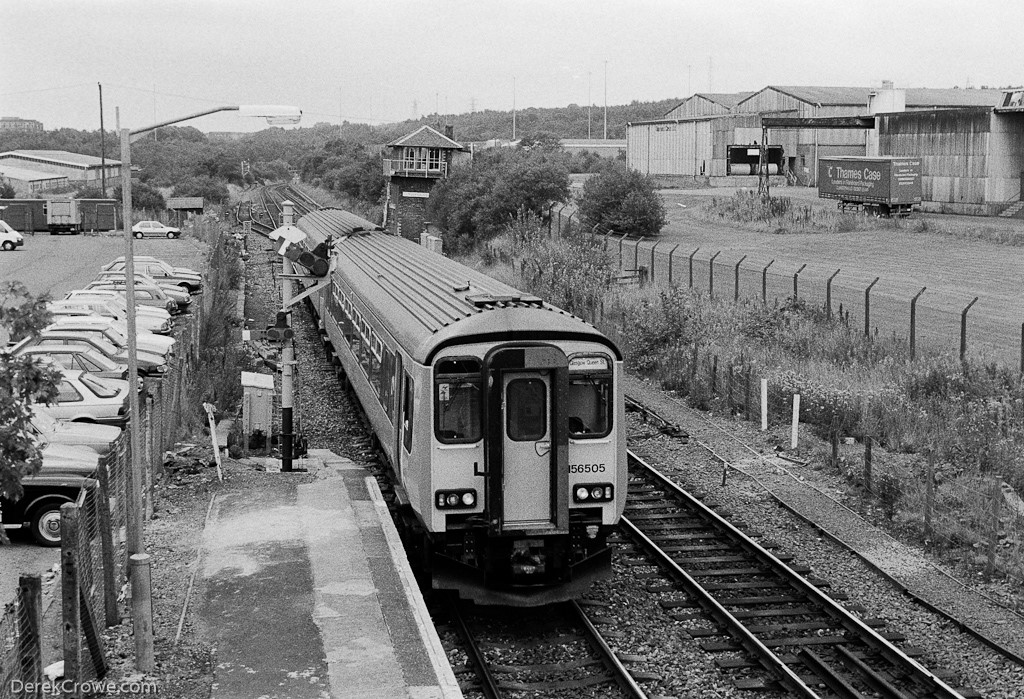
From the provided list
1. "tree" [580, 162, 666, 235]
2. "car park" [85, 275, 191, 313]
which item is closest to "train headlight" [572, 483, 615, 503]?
"car park" [85, 275, 191, 313]

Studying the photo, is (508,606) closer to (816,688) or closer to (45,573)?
(816,688)

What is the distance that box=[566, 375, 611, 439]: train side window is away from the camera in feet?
38.3

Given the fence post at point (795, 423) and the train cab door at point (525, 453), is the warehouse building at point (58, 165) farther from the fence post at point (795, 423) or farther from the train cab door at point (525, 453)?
the train cab door at point (525, 453)

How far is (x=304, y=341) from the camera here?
3269 cm

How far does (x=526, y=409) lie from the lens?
1143 cm

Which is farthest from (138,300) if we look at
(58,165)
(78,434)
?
(58,165)

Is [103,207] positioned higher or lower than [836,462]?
higher

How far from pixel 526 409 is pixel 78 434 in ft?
25.1

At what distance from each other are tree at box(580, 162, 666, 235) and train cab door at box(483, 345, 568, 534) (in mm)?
35129

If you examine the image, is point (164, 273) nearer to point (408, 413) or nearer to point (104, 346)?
point (104, 346)

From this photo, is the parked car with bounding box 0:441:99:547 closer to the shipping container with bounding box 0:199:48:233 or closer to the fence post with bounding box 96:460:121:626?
the fence post with bounding box 96:460:121:626

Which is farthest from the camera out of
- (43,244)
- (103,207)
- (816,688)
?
(103,207)

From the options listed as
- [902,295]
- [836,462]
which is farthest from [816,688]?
[902,295]

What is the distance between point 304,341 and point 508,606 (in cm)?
2187
